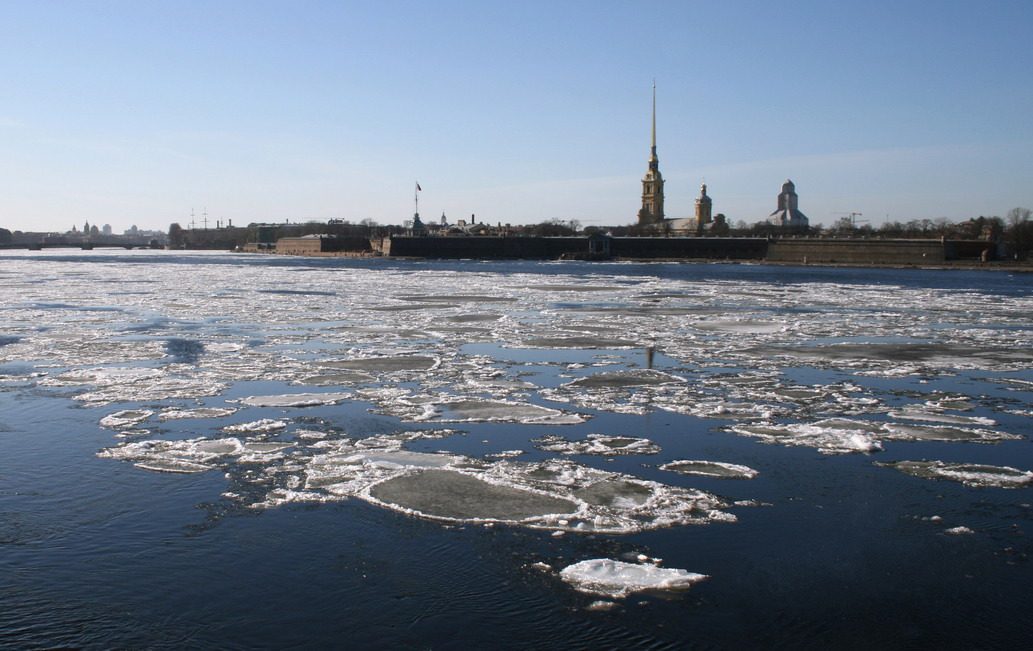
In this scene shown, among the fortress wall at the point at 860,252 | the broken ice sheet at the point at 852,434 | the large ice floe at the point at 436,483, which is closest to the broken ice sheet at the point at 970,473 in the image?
the broken ice sheet at the point at 852,434

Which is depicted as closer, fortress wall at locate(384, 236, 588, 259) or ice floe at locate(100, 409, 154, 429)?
ice floe at locate(100, 409, 154, 429)

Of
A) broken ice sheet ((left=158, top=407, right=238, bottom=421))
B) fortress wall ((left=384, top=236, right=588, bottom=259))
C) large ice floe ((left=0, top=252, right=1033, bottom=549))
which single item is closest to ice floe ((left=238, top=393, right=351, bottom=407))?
large ice floe ((left=0, top=252, right=1033, bottom=549))

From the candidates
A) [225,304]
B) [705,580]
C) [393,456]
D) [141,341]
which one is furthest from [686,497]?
[225,304]

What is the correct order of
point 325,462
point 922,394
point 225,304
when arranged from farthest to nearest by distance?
1. point 225,304
2. point 922,394
3. point 325,462

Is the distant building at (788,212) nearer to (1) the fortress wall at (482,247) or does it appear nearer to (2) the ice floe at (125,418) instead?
(1) the fortress wall at (482,247)

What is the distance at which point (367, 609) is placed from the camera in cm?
564

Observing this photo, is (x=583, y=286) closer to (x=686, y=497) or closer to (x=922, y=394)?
(x=922, y=394)

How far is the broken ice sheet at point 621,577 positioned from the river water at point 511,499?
25mm

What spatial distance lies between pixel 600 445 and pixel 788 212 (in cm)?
18142

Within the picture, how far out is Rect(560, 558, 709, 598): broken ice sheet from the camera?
5906mm

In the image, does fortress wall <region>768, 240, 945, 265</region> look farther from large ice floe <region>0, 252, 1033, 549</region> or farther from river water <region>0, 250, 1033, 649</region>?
river water <region>0, 250, 1033, 649</region>

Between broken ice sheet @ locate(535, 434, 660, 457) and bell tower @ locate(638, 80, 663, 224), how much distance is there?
16272 centimetres

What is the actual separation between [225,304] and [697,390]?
2042 cm

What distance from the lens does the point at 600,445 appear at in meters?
9.61
